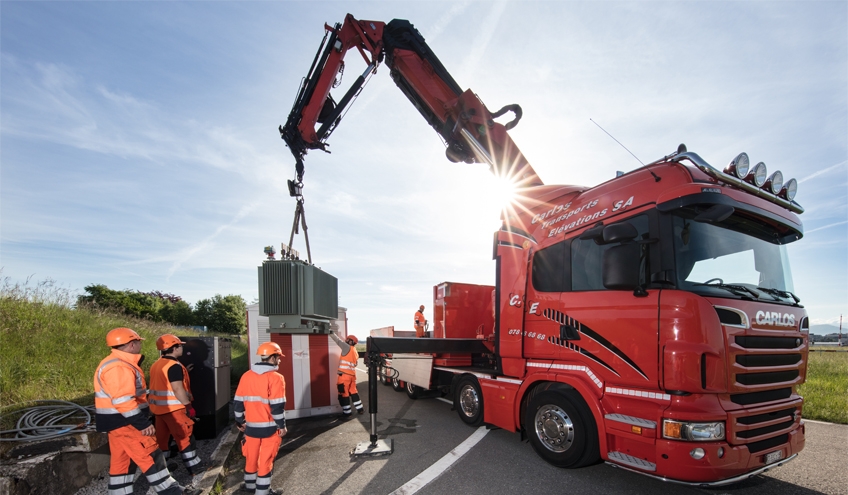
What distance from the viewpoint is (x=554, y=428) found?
173 inches

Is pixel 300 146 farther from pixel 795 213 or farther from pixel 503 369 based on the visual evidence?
pixel 795 213

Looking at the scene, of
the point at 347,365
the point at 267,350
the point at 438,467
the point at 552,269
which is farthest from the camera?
the point at 347,365

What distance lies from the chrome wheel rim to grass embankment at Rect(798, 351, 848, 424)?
5.94 meters

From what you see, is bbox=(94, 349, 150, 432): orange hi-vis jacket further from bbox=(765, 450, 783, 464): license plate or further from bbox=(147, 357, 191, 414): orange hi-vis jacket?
bbox=(765, 450, 783, 464): license plate

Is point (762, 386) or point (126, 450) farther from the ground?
point (762, 386)

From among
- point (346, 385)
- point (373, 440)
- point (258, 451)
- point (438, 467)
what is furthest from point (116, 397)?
point (346, 385)

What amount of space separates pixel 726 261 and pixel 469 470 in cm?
344

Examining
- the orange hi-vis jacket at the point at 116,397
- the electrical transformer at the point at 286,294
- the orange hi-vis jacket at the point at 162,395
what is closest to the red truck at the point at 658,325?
the electrical transformer at the point at 286,294

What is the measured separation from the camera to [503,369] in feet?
18.3

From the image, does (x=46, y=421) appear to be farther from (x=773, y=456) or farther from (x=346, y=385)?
(x=773, y=456)

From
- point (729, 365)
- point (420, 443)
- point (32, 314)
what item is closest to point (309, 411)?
point (420, 443)

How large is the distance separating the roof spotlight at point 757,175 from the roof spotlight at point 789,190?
0.42 metres

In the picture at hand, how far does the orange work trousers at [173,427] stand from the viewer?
4.63 meters

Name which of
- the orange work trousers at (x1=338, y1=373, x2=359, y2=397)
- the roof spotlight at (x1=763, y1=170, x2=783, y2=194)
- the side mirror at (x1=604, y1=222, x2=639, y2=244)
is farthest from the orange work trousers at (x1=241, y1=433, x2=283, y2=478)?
the roof spotlight at (x1=763, y1=170, x2=783, y2=194)
